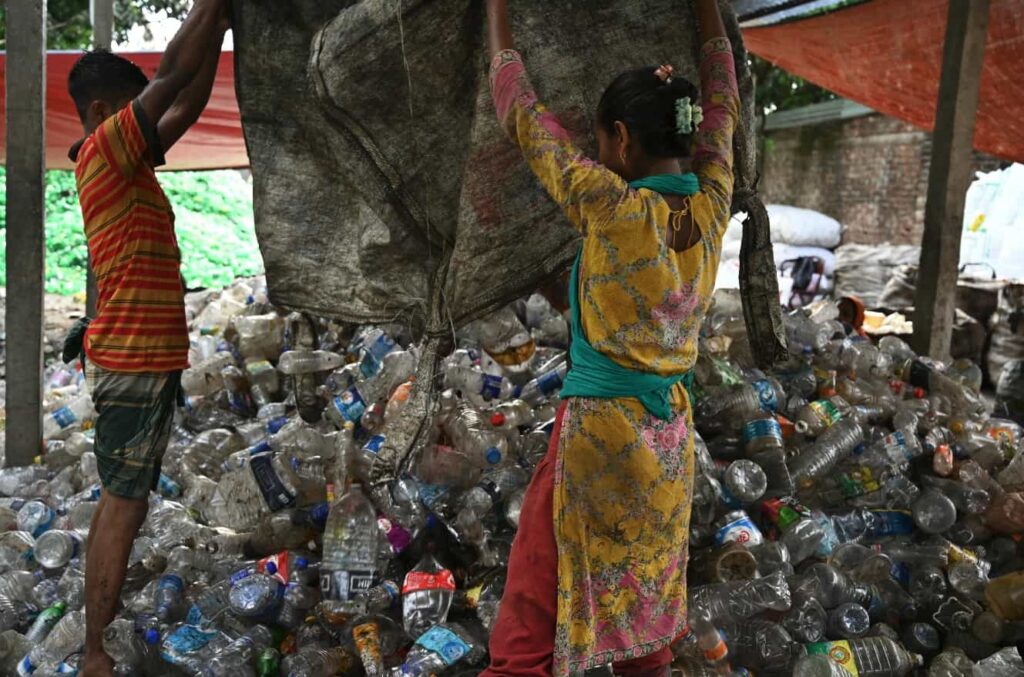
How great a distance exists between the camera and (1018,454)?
3646 mm

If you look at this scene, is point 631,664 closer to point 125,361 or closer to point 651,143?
point 651,143

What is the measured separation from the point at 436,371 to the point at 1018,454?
2.98 m

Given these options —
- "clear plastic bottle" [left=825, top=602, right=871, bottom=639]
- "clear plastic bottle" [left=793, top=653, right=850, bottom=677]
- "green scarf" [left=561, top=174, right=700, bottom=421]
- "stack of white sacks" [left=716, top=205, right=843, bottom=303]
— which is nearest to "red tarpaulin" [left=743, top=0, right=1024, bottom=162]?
"clear plastic bottle" [left=825, top=602, right=871, bottom=639]

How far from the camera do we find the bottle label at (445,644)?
2.37 metres

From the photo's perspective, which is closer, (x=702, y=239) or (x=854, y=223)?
(x=702, y=239)

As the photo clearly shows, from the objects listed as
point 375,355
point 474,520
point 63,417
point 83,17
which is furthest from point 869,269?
point 83,17

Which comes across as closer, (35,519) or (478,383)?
(35,519)

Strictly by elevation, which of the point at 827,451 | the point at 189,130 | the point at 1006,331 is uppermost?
the point at 189,130

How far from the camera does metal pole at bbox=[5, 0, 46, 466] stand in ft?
12.3

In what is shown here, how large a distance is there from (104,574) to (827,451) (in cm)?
275

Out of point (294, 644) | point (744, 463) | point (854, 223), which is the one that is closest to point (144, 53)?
point (294, 644)

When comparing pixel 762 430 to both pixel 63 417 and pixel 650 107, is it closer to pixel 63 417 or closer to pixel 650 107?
pixel 650 107

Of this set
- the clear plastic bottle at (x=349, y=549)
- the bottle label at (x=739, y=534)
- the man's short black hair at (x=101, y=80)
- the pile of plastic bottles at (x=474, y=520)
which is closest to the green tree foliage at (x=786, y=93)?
the pile of plastic bottles at (x=474, y=520)

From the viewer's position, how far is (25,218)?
381 centimetres
